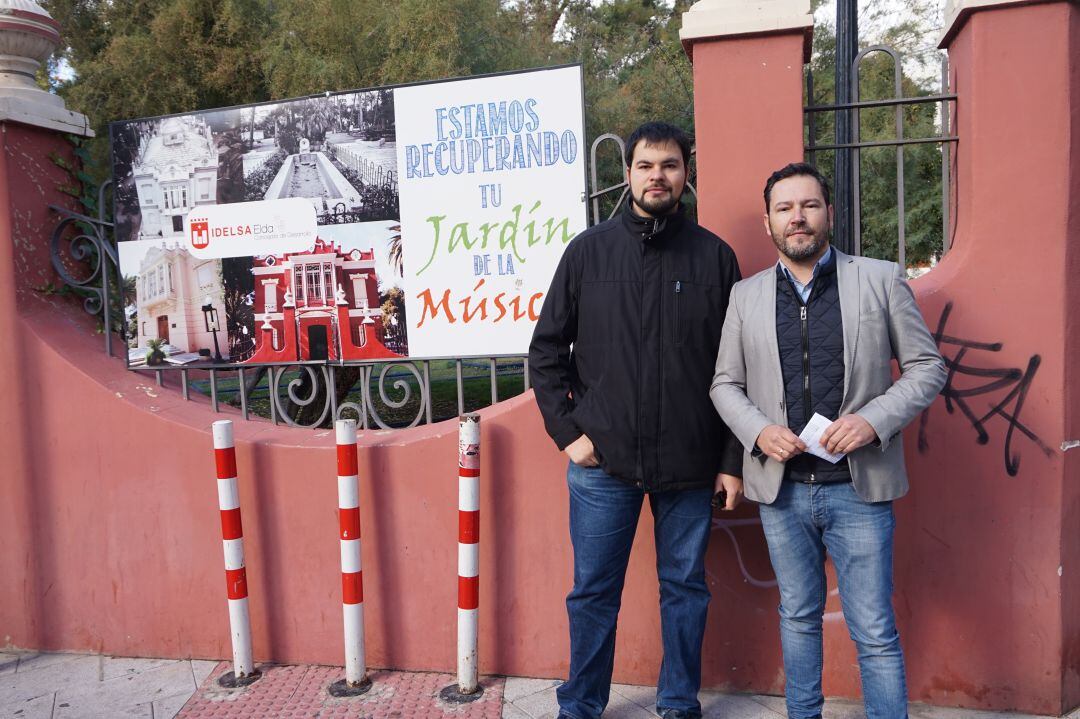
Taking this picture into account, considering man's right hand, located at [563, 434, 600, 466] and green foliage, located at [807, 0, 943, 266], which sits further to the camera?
green foliage, located at [807, 0, 943, 266]

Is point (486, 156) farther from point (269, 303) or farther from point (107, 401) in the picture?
point (107, 401)

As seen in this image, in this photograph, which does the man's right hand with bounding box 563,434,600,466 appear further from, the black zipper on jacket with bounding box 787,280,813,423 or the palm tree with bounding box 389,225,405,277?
the palm tree with bounding box 389,225,405,277

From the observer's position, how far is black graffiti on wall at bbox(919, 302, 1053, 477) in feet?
9.91

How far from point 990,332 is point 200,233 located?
3411mm

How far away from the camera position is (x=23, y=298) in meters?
3.85

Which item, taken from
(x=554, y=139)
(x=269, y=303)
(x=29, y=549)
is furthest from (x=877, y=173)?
(x=29, y=549)

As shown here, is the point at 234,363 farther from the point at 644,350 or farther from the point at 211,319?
the point at 644,350

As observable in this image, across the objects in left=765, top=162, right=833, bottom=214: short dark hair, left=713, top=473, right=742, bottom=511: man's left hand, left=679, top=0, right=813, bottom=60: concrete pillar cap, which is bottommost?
left=713, top=473, right=742, bottom=511: man's left hand

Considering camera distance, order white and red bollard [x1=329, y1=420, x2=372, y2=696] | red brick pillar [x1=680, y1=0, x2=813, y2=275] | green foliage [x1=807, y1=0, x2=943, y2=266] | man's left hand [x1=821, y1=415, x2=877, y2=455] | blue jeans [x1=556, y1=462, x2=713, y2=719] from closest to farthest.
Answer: man's left hand [x1=821, y1=415, x2=877, y2=455], blue jeans [x1=556, y1=462, x2=713, y2=719], red brick pillar [x1=680, y1=0, x2=813, y2=275], white and red bollard [x1=329, y1=420, x2=372, y2=696], green foliage [x1=807, y1=0, x2=943, y2=266]

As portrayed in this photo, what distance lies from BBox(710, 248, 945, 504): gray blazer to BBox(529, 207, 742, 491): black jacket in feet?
0.55

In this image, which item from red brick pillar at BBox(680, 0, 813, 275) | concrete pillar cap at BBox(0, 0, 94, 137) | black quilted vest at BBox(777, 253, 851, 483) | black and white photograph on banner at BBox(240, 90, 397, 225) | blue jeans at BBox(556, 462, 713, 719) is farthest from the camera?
concrete pillar cap at BBox(0, 0, 94, 137)

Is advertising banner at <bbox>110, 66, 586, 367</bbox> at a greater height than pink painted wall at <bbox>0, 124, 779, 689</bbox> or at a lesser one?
greater

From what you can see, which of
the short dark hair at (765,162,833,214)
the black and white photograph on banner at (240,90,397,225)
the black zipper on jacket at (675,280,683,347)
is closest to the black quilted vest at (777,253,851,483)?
the short dark hair at (765,162,833,214)

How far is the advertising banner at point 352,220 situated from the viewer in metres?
3.46
